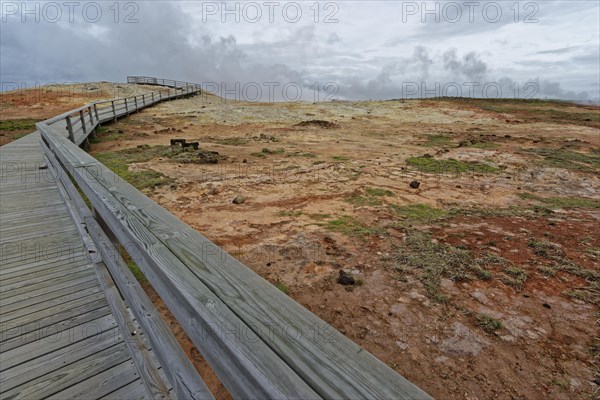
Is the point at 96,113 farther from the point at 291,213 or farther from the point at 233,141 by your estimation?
the point at 291,213

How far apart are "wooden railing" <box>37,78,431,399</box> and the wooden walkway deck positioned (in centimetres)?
79

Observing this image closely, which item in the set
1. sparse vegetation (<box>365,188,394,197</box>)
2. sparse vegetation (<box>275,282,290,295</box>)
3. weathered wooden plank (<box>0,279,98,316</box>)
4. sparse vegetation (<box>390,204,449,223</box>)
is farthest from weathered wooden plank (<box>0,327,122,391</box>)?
sparse vegetation (<box>365,188,394,197</box>)

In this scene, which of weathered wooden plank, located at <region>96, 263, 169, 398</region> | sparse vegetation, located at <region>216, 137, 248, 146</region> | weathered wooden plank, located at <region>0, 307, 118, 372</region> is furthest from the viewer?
sparse vegetation, located at <region>216, 137, 248, 146</region>

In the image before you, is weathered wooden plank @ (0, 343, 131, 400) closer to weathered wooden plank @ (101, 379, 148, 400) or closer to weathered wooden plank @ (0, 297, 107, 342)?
weathered wooden plank @ (101, 379, 148, 400)

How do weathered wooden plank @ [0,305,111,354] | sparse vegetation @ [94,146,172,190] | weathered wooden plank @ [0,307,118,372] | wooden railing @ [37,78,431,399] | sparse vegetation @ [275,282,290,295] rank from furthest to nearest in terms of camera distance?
sparse vegetation @ [94,146,172,190]
sparse vegetation @ [275,282,290,295]
weathered wooden plank @ [0,305,111,354]
weathered wooden plank @ [0,307,118,372]
wooden railing @ [37,78,431,399]

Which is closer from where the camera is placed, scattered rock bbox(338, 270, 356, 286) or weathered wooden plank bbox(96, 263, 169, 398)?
weathered wooden plank bbox(96, 263, 169, 398)

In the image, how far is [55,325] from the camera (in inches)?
102

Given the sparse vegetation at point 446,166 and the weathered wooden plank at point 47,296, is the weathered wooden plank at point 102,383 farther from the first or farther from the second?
the sparse vegetation at point 446,166

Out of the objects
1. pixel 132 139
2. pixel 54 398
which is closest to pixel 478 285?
pixel 54 398

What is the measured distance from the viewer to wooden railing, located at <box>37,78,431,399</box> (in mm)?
832

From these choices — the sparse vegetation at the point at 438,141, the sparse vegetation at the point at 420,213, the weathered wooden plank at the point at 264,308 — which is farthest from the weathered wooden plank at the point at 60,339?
the sparse vegetation at the point at 438,141

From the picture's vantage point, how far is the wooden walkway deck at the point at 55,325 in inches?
81.4

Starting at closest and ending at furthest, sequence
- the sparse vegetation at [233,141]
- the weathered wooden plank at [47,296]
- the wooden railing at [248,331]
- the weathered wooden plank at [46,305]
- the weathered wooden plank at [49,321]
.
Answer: the wooden railing at [248,331] → the weathered wooden plank at [49,321] → the weathered wooden plank at [46,305] → the weathered wooden plank at [47,296] → the sparse vegetation at [233,141]

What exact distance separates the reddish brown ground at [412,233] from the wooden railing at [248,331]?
5.34 ft
